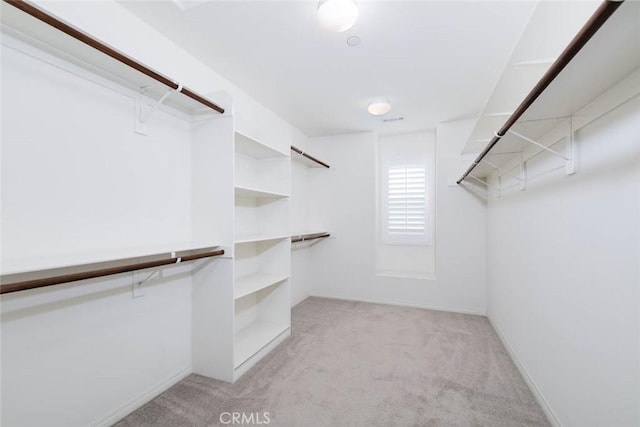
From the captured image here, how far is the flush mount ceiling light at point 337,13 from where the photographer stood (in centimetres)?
148

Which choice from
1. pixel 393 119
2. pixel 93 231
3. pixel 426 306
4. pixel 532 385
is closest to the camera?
pixel 93 231

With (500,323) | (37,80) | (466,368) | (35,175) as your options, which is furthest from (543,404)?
(37,80)

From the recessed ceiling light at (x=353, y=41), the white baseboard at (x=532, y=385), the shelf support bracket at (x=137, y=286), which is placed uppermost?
the recessed ceiling light at (x=353, y=41)

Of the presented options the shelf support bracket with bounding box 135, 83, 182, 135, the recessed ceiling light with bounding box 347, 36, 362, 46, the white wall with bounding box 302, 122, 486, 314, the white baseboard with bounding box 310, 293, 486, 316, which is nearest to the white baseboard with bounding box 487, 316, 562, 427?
the white baseboard with bounding box 310, 293, 486, 316

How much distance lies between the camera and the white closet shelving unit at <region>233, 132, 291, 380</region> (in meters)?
2.65

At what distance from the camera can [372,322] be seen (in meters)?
3.16

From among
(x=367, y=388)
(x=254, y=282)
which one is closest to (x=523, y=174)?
(x=367, y=388)

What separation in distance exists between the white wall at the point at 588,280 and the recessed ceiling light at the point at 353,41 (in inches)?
56.1

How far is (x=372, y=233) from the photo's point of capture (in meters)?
3.94

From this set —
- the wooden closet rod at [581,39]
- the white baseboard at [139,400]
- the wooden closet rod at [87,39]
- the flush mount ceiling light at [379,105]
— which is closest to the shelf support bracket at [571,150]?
the wooden closet rod at [581,39]

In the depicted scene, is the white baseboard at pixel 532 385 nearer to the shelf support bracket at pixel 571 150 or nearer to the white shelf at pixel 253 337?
the shelf support bracket at pixel 571 150

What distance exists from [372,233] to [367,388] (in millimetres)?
2254

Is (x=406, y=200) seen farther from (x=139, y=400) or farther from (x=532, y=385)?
(x=139, y=400)

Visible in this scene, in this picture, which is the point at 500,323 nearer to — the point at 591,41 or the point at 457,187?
the point at 457,187
